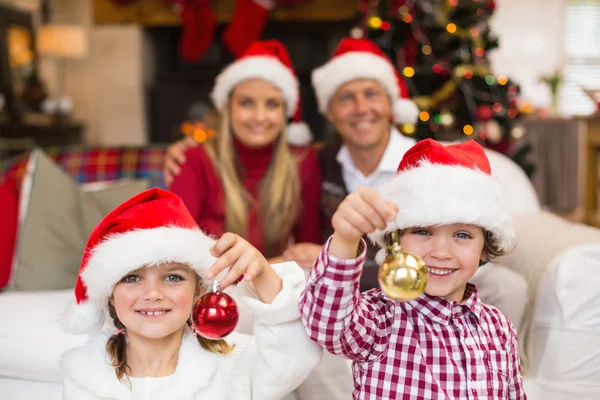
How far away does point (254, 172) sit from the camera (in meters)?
2.01

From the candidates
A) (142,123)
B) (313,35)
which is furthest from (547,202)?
(142,123)

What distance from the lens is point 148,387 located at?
1.10 meters

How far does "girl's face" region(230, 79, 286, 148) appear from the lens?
76.4 inches

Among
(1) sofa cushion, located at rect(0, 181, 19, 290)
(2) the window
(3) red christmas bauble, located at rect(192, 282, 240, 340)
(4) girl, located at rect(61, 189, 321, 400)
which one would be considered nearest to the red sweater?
(1) sofa cushion, located at rect(0, 181, 19, 290)

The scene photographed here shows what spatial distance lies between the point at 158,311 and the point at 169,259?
3.6 inches

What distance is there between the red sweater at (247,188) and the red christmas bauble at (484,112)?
138 cm

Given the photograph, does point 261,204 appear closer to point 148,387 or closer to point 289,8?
point 148,387

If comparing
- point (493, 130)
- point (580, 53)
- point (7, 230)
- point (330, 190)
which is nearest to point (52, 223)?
point (7, 230)

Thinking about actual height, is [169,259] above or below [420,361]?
above

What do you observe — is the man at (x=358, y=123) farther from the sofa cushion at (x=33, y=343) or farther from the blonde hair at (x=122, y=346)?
the blonde hair at (x=122, y=346)

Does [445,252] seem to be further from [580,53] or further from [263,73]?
[580,53]

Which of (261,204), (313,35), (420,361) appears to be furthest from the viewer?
(313,35)

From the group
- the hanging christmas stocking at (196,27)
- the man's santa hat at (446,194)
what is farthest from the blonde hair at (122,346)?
the hanging christmas stocking at (196,27)

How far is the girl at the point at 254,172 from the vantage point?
1918 millimetres
